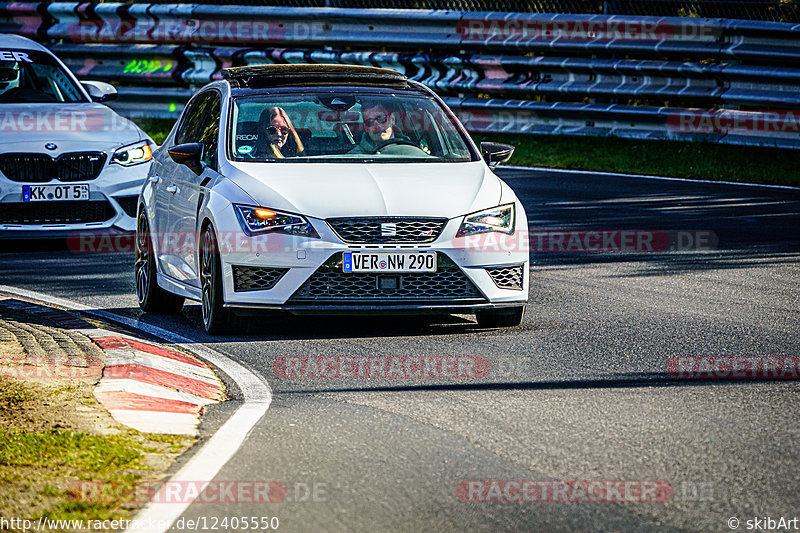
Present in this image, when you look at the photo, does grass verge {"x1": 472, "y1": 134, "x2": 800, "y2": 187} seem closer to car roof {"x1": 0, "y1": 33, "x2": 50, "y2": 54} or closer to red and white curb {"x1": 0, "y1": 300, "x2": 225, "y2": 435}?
car roof {"x1": 0, "y1": 33, "x2": 50, "y2": 54}

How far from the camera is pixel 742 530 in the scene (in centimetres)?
483

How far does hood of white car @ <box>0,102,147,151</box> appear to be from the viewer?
12.7 metres

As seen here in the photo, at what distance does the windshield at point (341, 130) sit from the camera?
9.41m

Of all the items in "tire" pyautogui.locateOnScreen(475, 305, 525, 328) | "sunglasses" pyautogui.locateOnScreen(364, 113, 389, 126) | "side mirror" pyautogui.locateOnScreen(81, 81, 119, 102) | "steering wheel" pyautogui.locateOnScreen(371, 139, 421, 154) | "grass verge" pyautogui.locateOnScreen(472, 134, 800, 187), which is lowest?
"grass verge" pyautogui.locateOnScreen(472, 134, 800, 187)

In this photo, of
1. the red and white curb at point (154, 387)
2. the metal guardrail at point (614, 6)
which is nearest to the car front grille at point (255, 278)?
the red and white curb at point (154, 387)

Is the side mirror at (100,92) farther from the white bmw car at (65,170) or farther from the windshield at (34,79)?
the white bmw car at (65,170)

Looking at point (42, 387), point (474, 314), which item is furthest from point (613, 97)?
point (42, 387)

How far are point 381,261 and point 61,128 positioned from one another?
5.58 meters

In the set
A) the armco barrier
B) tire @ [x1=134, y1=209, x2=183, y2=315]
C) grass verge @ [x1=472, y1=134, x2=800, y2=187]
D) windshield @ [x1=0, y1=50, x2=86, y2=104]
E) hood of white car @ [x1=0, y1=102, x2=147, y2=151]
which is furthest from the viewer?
the armco barrier

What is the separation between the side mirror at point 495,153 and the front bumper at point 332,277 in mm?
1191

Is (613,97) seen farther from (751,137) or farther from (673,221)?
(673,221)

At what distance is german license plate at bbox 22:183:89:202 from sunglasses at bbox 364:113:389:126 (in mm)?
3946

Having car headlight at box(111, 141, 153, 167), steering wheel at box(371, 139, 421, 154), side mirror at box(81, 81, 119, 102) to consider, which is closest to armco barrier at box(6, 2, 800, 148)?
side mirror at box(81, 81, 119, 102)

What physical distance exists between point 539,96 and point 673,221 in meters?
6.53
